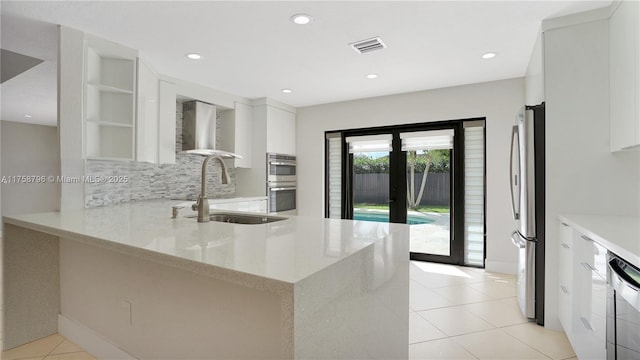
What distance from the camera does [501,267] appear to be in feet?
12.9

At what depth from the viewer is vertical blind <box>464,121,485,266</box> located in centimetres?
416

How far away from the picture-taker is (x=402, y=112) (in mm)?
4559

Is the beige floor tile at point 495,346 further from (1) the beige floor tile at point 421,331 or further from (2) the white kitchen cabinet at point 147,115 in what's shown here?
(2) the white kitchen cabinet at point 147,115

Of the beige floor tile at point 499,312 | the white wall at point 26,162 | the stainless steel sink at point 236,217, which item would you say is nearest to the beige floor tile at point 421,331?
the beige floor tile at point 499,312

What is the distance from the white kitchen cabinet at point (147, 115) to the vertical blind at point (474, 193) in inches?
152

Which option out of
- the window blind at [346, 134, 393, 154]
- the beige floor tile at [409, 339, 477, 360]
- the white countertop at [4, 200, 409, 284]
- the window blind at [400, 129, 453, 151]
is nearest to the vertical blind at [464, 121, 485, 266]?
the window blind at [400, 129, 453, 151]

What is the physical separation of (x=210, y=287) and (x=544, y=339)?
2.35 meters

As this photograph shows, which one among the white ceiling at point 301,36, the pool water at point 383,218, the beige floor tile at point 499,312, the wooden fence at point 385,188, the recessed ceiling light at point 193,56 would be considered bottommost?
the beige floor tile at point 499,312

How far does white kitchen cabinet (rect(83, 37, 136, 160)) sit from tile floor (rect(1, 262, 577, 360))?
1.53 m

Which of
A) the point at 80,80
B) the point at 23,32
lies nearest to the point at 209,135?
the point at 80,80

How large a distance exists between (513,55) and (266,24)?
2449 mm

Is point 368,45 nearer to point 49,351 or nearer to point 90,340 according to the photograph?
point 90,340

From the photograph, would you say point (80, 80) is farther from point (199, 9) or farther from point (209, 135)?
point (209, 135)

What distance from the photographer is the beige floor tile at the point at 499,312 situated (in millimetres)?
2546
